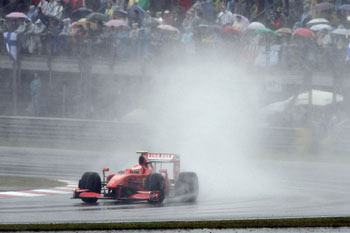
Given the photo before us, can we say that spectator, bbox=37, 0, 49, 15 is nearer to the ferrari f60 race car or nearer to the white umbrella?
the white umbrella

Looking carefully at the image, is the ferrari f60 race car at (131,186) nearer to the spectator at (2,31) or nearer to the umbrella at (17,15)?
→ the spectator at (2,31)

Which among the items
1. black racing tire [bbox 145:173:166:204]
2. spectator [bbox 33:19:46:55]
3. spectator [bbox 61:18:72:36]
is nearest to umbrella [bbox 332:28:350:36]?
spectator [bbox 61:18:72:36]

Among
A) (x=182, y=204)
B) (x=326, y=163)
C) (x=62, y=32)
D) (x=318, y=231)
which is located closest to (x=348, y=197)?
(x=182, y=204)

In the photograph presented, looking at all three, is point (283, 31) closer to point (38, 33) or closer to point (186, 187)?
point (38, 33)

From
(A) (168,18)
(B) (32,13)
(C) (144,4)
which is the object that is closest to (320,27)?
(A) (168,18)

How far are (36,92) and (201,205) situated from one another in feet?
44.4

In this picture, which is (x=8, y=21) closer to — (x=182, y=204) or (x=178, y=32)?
(x=178, y=32)

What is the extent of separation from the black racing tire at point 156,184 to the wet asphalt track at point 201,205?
0.63 feet

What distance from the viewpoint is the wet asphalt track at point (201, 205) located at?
9625 millimetres

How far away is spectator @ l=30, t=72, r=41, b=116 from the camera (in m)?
24.0

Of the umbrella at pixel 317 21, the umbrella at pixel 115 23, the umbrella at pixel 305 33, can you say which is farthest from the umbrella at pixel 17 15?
the umbrella at pixel 317 21

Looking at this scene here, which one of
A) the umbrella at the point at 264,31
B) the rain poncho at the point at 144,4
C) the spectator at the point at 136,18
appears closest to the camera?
the umbrella at the point at 264,31

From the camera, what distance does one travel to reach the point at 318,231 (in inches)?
305

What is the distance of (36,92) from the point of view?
2398cm
